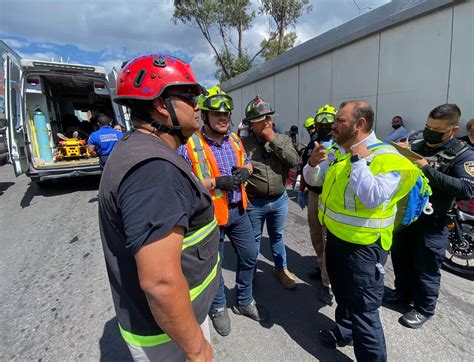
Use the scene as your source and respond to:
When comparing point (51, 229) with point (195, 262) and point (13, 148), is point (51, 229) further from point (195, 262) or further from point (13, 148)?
point (195, 262)

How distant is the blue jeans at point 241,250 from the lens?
2377 millimetres

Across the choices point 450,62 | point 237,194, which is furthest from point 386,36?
point 237,194

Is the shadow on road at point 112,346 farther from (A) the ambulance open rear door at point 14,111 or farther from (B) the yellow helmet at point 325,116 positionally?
(A) the ambulance open rear door at point 14,111

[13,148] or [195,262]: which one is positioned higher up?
[13,148]

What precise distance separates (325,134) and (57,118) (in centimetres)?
994

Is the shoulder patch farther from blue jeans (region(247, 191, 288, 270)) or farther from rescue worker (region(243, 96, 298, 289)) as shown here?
blue jeans (region(247, 191, 288, 270))

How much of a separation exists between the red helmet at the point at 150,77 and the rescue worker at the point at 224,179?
109cm

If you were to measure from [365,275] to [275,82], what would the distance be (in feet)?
36.0

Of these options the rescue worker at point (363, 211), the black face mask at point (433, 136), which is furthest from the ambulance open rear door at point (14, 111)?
the black face mask at point (433, 136)

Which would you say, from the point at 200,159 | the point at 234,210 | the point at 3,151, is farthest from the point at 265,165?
the point at 3,151

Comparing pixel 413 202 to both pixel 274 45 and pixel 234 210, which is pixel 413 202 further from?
pixel 274 45

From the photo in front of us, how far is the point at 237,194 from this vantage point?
2359 mm

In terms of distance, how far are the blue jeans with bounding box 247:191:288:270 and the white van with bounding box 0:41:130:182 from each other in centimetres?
539

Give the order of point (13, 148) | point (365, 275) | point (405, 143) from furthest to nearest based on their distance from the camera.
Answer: point (13, 148)
point (405, 143)
point (365, 275)
